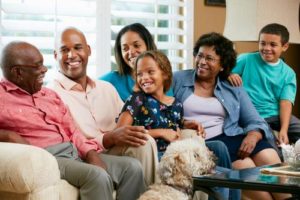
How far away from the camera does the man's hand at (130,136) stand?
8.25 ft

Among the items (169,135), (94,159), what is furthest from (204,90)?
(94,159)

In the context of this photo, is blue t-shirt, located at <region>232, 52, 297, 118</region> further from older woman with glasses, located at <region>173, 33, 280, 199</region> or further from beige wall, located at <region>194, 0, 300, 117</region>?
beige wall, located at <region>194, 0, 300, 117</region>

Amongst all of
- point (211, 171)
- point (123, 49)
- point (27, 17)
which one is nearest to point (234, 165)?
point (211, 171)

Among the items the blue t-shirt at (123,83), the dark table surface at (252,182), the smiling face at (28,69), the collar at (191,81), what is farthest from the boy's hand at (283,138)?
the smiling face at (28,69)

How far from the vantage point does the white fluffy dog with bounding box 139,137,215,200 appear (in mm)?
2193

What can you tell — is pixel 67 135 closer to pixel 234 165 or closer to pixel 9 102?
pixel 9 102

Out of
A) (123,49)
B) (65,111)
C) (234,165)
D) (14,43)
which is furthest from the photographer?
(123,49)

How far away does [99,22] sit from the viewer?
11.8ft

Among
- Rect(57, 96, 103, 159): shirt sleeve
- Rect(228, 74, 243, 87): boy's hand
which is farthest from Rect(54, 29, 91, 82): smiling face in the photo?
Rect(228, 74, 243, 87): boy's hand

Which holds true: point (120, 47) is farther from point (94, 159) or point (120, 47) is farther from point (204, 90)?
point (94, 159)

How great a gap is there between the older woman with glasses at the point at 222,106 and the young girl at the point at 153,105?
0.85 ft

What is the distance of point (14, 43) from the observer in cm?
251

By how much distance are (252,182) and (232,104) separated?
1249mm

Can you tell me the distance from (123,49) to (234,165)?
0.92 m
